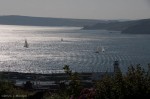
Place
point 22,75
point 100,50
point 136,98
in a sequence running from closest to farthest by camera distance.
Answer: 1. point 136,98
2. point 22,75
3. point 100,50

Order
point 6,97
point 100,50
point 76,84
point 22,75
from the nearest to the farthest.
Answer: point 76,84
point 6,97
point 22,75
point 100,50

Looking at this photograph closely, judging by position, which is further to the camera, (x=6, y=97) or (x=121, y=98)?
(x=6, y=97)

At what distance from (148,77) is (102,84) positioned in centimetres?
119

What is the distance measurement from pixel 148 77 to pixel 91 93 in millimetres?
1465

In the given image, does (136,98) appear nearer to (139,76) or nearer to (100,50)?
(139,76)

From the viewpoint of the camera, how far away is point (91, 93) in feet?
34.6

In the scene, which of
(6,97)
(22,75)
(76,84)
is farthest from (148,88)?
(22,75)

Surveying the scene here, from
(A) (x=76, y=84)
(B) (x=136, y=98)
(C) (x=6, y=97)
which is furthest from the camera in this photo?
(C) (x=6, y=97)

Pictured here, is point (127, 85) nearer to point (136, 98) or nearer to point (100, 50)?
point (136, 98)

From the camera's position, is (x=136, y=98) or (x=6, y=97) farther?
(x=6, y=97)

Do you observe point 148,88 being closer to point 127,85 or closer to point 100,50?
point 127,85

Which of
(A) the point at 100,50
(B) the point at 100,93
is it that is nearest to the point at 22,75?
(B) the point at 100,93

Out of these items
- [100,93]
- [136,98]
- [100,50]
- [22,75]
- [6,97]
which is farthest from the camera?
[100,50]

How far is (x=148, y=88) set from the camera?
10.2 metres
